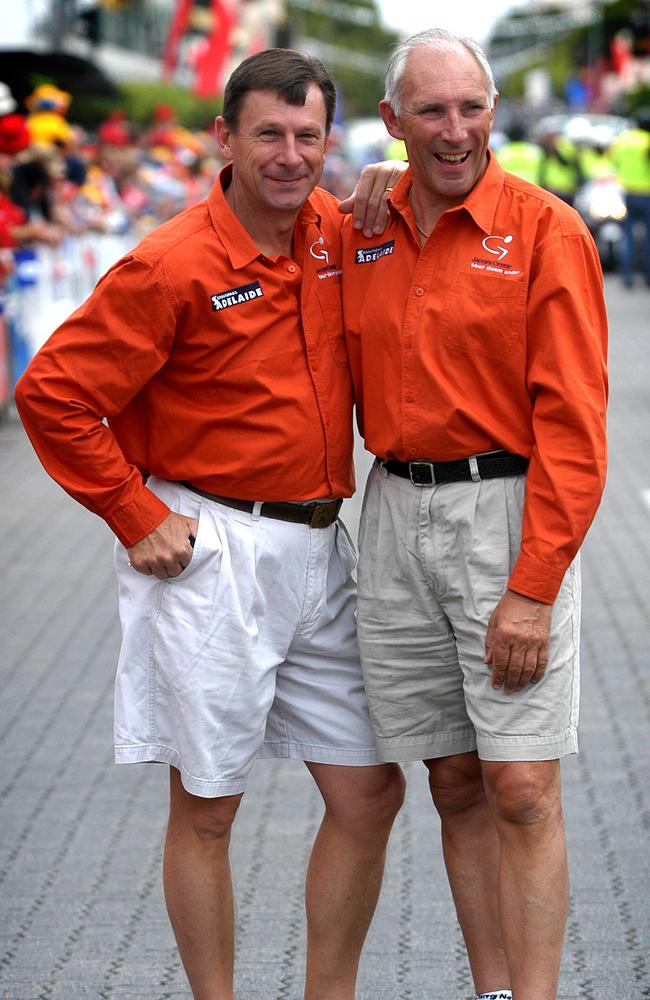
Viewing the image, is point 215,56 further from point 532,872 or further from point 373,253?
point 532,872

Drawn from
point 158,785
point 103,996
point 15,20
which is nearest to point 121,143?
point 15,20

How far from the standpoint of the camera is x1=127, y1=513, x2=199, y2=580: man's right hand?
11.0 feet

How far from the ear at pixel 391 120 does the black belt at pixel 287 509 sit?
2.63 feet

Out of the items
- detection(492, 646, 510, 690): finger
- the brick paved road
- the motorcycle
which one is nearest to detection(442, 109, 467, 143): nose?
detection(492, 646, 510, 690): finger

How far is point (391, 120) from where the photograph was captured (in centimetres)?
343

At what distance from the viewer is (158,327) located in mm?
3314

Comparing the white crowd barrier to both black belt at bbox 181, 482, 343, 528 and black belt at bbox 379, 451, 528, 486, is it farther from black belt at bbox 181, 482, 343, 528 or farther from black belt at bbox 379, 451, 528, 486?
black belt at bbox 379, 451, 528, 486

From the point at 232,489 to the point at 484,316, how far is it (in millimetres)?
653

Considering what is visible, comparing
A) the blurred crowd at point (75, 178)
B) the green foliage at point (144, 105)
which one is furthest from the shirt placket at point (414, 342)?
the green foliage at point (144, 105)

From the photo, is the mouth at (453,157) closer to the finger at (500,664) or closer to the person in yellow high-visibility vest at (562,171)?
the finger at (500,664)

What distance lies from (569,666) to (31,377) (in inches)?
49.9

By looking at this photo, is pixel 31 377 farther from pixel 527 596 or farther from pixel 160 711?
pixel 527 596

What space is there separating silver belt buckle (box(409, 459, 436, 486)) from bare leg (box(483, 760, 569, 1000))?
596mm

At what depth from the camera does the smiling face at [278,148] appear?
130 inches
